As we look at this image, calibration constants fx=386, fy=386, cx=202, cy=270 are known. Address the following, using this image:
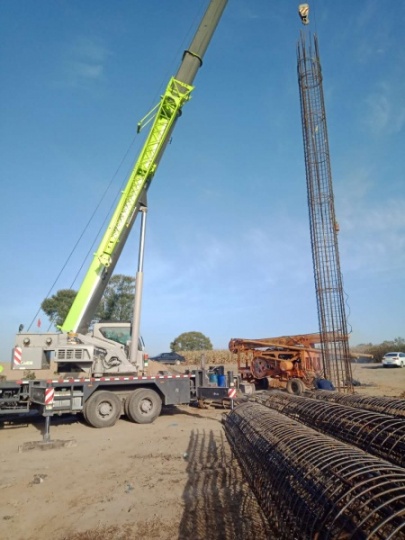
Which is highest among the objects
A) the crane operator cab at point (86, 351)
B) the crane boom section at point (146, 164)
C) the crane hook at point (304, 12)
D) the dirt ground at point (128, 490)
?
the crane hook at point (304, 12)

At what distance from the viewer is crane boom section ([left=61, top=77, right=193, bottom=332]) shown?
12336 millimetres

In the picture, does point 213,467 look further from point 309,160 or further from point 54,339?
point 309,160

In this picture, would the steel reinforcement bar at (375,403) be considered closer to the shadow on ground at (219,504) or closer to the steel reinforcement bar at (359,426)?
the steel reinforcement bar at (359,426)

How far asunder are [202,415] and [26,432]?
5.66 metres

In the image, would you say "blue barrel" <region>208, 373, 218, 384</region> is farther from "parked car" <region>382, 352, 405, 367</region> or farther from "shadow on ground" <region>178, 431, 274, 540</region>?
"parked car" <region>382, 352, 405, 367</region>

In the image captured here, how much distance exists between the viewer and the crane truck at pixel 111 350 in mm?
11281

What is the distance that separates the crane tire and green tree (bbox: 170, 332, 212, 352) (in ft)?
191

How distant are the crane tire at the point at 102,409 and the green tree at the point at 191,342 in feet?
191

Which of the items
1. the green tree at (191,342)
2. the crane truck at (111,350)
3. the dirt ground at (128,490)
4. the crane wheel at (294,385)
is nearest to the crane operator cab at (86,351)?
the crane truck at (111,350)

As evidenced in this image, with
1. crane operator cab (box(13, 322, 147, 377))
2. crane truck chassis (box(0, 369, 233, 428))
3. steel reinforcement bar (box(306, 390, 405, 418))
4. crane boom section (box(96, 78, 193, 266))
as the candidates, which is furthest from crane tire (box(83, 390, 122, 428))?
steel reinforcement bar (box(306, 390, 405, 418))

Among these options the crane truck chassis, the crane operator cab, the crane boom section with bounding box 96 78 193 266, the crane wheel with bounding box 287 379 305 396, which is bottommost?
the crane wheel with bounding box 287 379 305 396

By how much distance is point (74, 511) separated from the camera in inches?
205

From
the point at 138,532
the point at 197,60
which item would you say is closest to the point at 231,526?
the point at 138,532

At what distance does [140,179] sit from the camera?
13.4 meters
